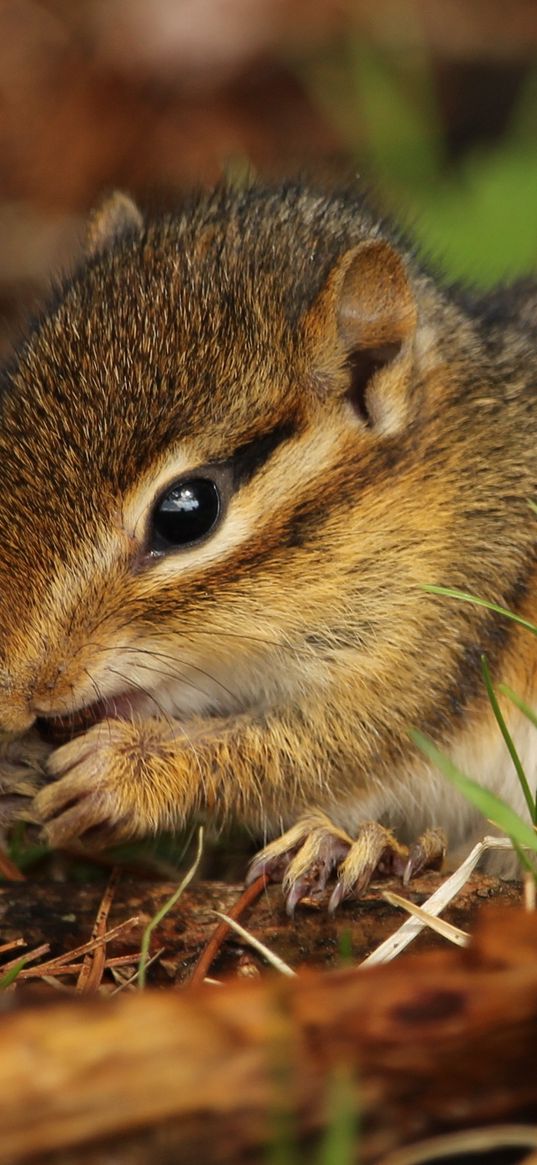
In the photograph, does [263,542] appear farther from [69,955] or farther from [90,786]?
[69,955]

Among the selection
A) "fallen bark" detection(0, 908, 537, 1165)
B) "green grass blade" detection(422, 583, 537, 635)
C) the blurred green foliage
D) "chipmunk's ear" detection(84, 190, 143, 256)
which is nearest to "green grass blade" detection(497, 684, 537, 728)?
"green grass blade" detection(422, 583, 537, 635)

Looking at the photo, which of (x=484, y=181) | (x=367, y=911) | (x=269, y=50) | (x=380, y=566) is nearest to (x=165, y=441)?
(x=380, y=566)

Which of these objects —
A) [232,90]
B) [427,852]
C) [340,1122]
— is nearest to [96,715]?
[427,852]

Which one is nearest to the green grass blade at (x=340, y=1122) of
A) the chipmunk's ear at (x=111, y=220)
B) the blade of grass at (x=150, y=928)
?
the blade of grass at (x=150, y=928)

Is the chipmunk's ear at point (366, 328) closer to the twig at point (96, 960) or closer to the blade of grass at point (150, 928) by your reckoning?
the blade of grass at point (150, 928)

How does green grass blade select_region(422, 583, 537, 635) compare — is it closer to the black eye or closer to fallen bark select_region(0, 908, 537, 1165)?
the black eye

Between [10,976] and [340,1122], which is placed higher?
[10,976]

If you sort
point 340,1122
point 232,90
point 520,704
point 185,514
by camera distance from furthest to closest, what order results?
point 232,90 → point 185,514 → point 520,704 → point 340,1122
